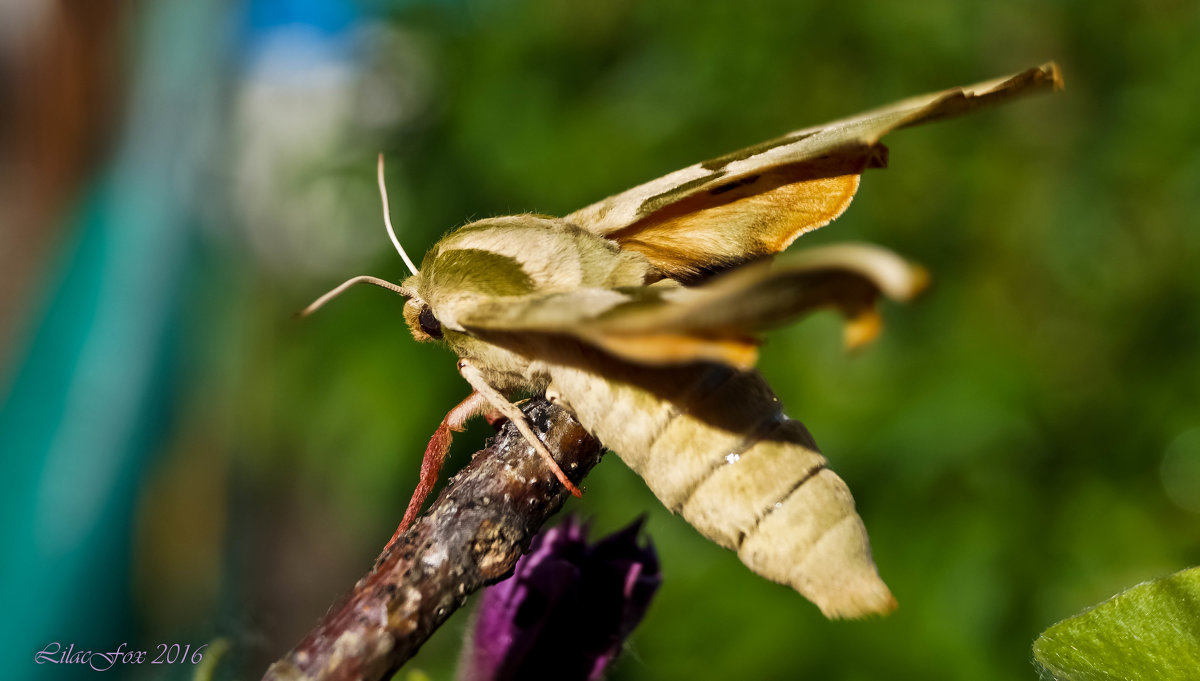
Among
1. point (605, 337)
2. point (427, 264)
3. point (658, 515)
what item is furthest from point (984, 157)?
point (605, 337)

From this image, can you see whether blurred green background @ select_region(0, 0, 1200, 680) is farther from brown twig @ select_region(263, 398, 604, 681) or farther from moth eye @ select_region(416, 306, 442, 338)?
brown twig @ select_region(263, 398, 604, 681)

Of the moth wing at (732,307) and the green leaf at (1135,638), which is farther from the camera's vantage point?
the green leaf at (1135,638)

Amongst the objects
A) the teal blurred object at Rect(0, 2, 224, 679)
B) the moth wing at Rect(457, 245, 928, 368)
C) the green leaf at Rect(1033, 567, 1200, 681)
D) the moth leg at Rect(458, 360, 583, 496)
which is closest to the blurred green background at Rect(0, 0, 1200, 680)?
the teal blurred object at Rect(0, 2, 224, 679)

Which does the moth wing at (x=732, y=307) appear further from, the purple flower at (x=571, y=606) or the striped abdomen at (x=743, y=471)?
the purple flower at (x=571, y=606)

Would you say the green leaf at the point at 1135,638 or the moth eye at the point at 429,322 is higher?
the moth eye at the point at 429,322

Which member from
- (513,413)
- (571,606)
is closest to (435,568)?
(513,413)

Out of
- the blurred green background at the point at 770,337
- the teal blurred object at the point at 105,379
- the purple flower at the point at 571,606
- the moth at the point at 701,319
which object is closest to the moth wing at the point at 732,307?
the moth at the point at 701,319

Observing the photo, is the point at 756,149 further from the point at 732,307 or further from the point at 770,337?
the point at 770,337
